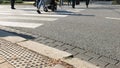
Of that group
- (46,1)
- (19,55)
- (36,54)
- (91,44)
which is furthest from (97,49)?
(46,1)

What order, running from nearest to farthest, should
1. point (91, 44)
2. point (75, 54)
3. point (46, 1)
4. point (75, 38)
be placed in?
point (75, 54) → point (91, 44) → point (75, 38) → point (46, 1)

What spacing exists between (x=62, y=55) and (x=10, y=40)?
6.43 feet

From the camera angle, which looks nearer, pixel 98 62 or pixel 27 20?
pixel 98 62

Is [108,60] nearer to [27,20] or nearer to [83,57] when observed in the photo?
[83,57]

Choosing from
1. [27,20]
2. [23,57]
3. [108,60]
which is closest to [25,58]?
[23,57]

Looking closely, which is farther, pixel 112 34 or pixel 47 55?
pixel 112 34

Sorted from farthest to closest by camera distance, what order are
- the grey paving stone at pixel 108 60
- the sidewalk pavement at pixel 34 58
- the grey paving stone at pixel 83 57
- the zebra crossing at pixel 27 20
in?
1. the zebra crossing at pixel 27 20
2. the grey paving stone at pixel 83 57
3. the grey paving stone at pixel 108 60
4. the sidewalk pavement at pixel 34 58

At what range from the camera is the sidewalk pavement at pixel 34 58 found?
4.04 metres

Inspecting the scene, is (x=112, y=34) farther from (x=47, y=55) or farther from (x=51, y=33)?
(x=47, y=55)

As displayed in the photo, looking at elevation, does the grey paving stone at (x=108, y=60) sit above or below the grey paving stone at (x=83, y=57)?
below

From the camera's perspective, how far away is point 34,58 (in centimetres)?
438

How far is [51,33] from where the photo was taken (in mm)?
7137

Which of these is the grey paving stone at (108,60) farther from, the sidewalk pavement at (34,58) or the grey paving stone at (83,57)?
the sidewalk pavement at (34,58)

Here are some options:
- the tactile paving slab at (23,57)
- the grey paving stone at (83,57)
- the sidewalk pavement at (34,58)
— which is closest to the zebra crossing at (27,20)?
the sidewalk pavement at (34,58)
